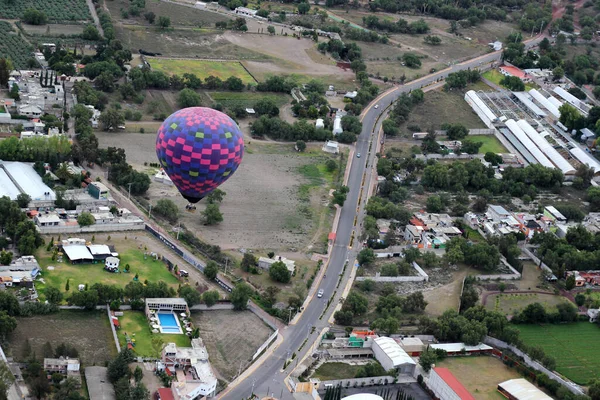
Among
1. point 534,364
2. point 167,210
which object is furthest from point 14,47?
point 534,364

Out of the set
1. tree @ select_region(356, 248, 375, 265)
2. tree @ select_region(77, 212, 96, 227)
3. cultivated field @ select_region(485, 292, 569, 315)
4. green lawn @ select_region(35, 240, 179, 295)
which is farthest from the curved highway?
tree @ select_region(77, 212, 96, 227)

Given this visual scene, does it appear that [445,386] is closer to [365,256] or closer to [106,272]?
[365,256]

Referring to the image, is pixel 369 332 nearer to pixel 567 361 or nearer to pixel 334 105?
pixel 567 361

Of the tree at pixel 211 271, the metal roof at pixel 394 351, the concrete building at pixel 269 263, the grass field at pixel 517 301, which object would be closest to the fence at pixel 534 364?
the grass field at pixel 517 301

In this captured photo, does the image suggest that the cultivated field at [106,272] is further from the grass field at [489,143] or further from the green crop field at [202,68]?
the green crop field at [202,68]

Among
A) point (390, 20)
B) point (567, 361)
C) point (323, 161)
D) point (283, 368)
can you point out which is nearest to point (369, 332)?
point (283, 368)

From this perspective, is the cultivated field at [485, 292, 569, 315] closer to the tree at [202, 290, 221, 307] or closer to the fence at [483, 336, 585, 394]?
the fence at [483, 336, 585, 394]
